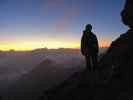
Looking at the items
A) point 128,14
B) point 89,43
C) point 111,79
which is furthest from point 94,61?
point 128,14

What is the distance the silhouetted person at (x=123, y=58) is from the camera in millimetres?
28172

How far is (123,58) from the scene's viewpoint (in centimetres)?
3225

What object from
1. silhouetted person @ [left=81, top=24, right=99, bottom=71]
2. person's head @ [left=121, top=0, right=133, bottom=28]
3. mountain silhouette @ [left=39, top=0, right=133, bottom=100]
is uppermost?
person's head @ [left=121, top=0, right=133, bottom=28]

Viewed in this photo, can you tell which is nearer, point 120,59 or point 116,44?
point 120,59

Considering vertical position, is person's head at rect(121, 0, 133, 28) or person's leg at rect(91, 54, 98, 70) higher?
person's head at rect(121, 0, 133, 28)

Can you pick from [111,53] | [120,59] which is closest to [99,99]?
[120,59]

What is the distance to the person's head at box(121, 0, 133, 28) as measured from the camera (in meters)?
37.0

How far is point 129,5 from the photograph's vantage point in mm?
37156

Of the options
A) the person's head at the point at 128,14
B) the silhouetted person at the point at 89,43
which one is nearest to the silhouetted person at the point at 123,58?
the person's head at the point at 128,14

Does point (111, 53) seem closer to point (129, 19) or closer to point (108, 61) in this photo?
point (108, 61)

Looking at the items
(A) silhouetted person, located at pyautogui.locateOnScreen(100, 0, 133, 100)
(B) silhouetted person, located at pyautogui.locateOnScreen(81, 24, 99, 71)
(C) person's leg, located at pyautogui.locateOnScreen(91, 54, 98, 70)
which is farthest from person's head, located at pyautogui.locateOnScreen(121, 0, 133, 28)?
(C) person's leg, located at pyautogui.locateOnScreen(91, 54, 98, 70)

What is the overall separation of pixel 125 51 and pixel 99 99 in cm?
712

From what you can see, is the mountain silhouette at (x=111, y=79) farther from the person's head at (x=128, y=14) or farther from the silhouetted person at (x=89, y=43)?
the silhouetted person at (x=89, y=43)

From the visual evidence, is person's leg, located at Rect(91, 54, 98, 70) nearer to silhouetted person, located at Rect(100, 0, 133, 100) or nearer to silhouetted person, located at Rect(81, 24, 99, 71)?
silhouetted person, located at Rect(81, 24, 99, 71)
